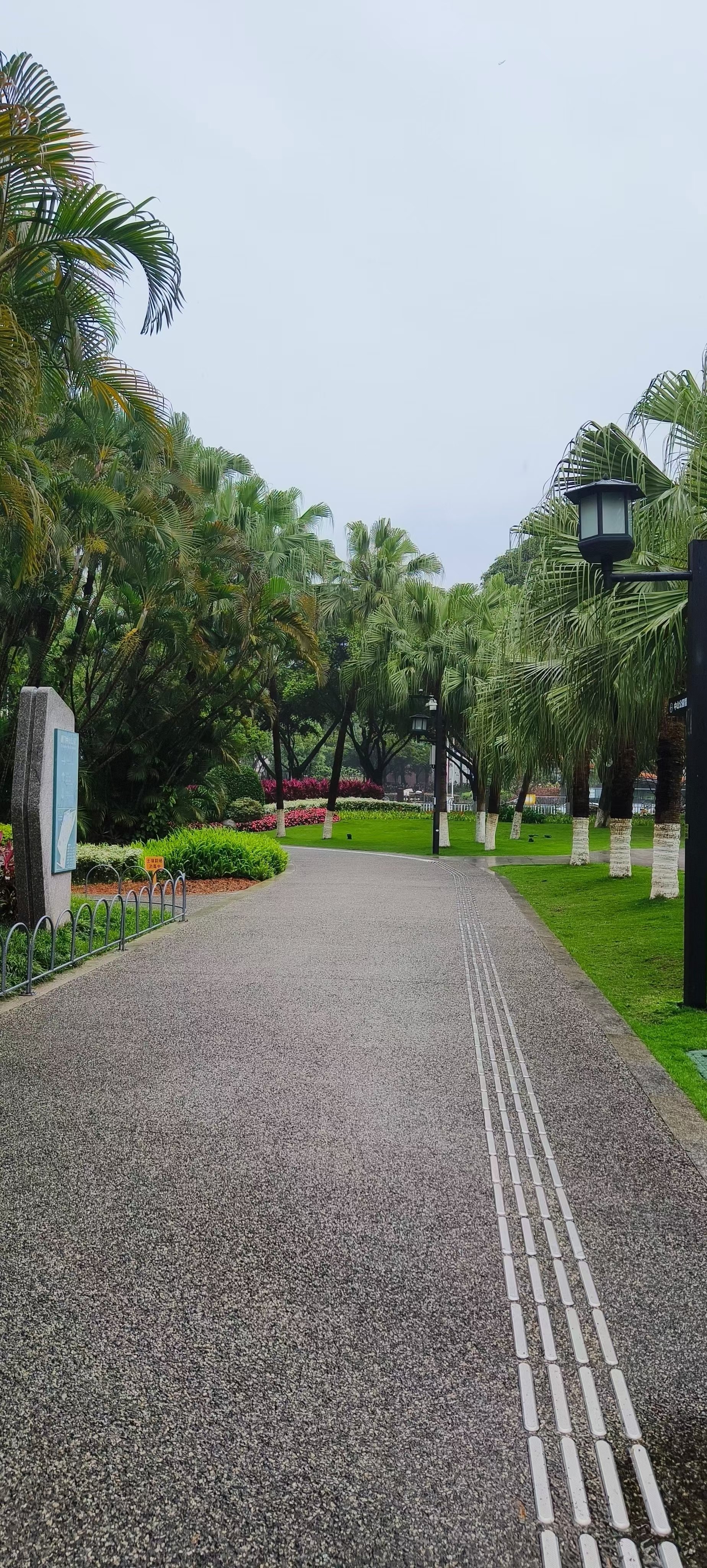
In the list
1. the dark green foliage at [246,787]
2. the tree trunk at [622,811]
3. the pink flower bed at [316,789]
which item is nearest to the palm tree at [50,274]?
the tree trunk at [622,811]

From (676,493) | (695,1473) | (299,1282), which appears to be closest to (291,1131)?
(299,1282)

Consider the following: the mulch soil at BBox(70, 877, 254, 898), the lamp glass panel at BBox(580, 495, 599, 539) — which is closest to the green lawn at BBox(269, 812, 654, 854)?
the mulch soil at BBox(70, 877, 254, 898)

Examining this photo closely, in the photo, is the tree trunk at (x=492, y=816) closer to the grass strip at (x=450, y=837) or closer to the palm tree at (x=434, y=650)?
the grass strip at (x=450, y=837)

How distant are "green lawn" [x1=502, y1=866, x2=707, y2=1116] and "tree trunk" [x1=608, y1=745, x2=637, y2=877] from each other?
298 millimetres

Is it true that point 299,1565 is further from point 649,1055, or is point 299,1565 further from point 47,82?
point 47,82

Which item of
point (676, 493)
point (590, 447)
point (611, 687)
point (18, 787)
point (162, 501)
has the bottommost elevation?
point (18, 787)

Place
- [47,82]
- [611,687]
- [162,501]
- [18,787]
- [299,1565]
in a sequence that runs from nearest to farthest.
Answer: [299,1565]
[47,82]
[18,787]
[611,687]
[162,501]

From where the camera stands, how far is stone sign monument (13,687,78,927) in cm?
973

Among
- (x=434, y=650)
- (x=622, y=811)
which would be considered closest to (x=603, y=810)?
(x=434, y=650)

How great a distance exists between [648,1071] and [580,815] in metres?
15.3

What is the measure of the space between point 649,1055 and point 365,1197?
9.64 ft

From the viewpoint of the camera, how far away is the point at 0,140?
690 cm

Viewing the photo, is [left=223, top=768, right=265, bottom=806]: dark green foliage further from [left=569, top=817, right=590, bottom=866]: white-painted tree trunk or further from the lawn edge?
the lawn edge

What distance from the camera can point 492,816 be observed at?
1069 inches
